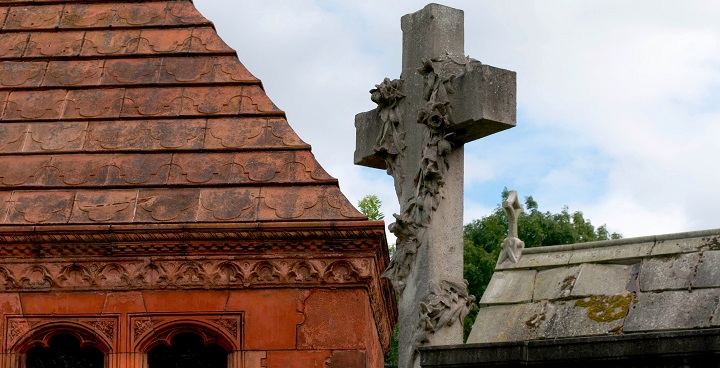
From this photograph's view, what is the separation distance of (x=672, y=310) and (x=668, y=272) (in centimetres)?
39

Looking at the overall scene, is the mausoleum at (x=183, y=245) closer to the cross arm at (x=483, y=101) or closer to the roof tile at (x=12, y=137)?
the roof tile at (x=12, y=137)

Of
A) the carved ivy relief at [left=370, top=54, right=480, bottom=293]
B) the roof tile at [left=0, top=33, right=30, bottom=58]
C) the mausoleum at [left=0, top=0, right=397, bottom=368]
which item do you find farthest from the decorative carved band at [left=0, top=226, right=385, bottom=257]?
the carved ivy relief at [left=370, top=54, right=480, bottom=293]

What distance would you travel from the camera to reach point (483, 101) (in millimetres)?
6992

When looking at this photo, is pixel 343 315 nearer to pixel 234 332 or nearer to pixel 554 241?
pixel 234 332

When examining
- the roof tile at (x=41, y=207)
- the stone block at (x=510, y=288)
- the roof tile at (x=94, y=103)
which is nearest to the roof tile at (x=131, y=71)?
the roof tile at (x=94, y=103)

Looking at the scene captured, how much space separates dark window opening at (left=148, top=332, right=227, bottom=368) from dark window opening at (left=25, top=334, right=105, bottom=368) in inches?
20.1

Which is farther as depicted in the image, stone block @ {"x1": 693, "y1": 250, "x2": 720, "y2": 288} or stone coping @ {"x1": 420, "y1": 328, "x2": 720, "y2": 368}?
stone block @ {"x1": 693, "y1": 250, "x2": 720, "y2": 288}

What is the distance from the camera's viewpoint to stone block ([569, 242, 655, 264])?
8.24 m

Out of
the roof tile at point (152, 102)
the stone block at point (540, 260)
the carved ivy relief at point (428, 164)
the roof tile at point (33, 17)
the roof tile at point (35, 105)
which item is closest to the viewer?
the carved ivy relief at point (428, 164)

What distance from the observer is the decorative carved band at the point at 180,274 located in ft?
46.8

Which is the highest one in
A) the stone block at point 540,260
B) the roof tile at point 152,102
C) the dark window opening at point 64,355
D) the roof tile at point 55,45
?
the roof tile at point 55,45

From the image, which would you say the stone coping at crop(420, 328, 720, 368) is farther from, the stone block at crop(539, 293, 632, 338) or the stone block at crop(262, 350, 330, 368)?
the stone block at crop(262, 350, 330, 368)

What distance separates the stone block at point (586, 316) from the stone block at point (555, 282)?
0.44ft

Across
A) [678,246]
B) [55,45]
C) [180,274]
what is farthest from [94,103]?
[678,246]
